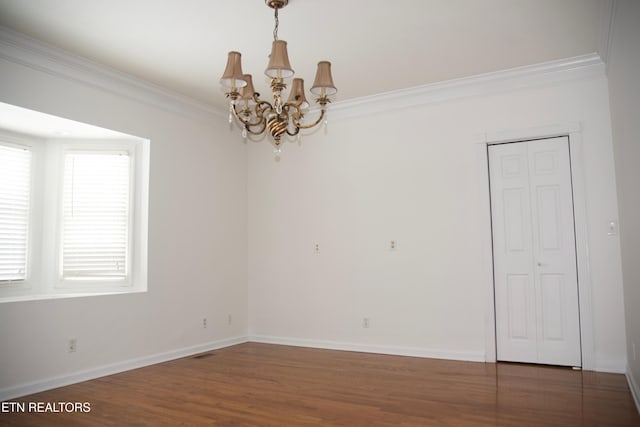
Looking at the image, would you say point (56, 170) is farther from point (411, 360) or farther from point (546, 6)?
point (546, 6)

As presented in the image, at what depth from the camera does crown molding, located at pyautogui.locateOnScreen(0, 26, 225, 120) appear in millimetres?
3928

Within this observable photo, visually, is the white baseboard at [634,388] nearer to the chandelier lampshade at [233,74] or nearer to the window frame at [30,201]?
the chandelier lampshade at [233,74]

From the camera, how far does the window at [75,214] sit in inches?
184

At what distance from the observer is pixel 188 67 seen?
4.68 meters

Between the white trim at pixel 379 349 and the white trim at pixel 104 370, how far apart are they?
58 cm

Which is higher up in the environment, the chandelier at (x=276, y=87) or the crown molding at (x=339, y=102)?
the crown molding at (x=339, y=102)

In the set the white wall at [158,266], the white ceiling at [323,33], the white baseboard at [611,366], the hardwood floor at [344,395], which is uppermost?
the white ceiling at [323,33]

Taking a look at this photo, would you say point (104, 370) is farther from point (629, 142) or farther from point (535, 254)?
point (629, 142)

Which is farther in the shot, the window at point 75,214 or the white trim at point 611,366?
the window at point 75,214

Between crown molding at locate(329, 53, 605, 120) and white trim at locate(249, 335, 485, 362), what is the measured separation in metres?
2.70

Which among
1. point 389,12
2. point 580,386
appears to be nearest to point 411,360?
point 580,386

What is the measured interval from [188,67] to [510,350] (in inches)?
166

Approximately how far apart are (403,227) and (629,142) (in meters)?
2.54

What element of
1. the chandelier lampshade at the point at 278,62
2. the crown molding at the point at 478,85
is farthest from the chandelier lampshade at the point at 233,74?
the crown molding at the point at 478,85
